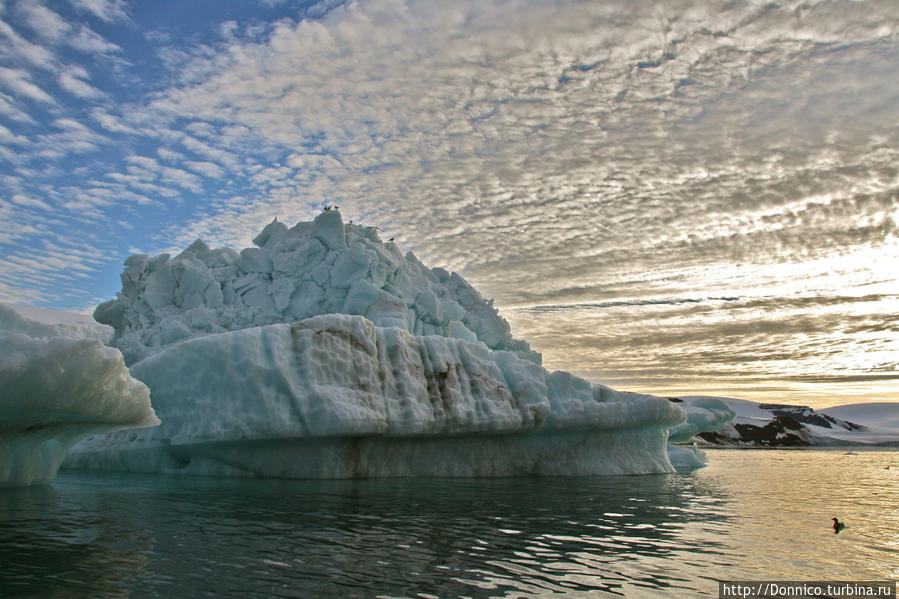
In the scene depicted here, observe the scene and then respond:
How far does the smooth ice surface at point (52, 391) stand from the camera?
8516 mm

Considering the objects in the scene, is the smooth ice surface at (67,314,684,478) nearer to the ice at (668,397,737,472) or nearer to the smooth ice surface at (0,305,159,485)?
the smooth ice surface at (0,305,159,485)

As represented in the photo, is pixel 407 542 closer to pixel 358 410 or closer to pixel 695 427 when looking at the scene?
pixel 358 410

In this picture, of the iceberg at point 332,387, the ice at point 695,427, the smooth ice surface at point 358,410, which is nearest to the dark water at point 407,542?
the smooth ice surface at point 358,410

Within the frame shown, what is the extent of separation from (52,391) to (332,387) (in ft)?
19.2

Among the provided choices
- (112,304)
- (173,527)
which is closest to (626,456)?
(173,527)

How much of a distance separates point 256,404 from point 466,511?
5.70 meters

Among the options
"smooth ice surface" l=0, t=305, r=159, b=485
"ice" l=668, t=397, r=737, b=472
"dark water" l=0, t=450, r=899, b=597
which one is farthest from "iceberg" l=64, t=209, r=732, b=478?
"ice" l=668, t=397, r=737, b=472

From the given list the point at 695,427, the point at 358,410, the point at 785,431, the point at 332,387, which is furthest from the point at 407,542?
the point at 785,431

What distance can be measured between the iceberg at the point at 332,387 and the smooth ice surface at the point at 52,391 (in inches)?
92.3

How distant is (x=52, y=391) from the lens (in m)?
8.98

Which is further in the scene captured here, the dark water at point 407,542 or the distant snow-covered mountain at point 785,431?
the distant snow-covered mountain at point 785,431

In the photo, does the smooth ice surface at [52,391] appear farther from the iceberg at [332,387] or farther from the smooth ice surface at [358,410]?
the iceberg at [332,387]

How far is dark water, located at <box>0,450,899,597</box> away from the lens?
549 cm

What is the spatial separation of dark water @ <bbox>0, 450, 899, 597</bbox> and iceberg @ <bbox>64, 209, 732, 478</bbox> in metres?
1.79
